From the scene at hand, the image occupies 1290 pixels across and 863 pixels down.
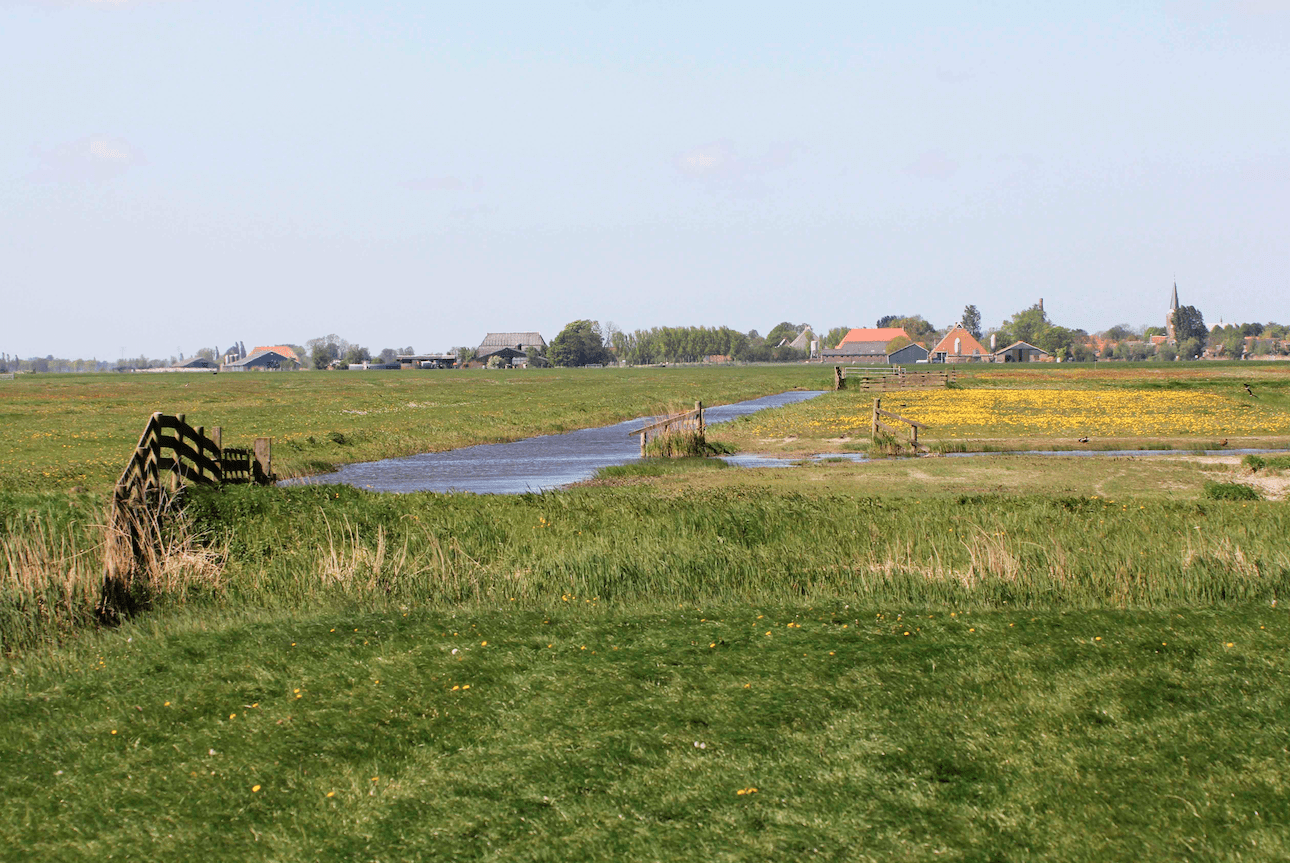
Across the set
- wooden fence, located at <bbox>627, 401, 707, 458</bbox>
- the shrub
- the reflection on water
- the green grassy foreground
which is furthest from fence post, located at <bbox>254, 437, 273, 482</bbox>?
the shrub

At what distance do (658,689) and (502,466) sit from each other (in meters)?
28.4

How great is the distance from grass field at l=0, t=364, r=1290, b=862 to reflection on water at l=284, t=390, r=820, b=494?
11.7 meters

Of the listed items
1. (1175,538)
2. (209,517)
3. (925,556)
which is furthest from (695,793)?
(209,517)

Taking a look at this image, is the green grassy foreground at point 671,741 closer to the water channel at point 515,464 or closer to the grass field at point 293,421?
the water channel at point 515,464

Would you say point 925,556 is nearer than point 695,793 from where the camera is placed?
No

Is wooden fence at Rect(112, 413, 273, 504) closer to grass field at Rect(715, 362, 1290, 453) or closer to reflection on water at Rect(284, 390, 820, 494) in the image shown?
reflection on water at Rect(284, 390, 820, 494)

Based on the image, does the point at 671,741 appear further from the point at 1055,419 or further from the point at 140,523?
the point at 1055,419

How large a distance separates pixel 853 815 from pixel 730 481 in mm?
22312

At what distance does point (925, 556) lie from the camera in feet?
54.9

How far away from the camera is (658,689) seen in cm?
1047

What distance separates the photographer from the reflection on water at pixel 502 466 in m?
32.5

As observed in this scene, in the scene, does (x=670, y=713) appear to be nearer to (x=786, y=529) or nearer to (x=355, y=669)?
(x=355, y=669)

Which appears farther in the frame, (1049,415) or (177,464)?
(1049,415)

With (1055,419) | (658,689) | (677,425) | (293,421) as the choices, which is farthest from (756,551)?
(293,421)
